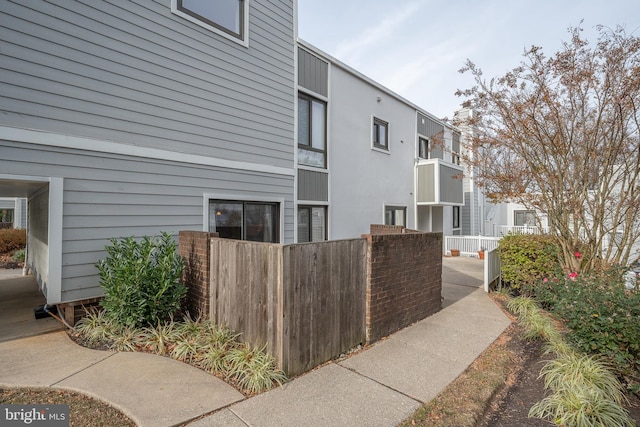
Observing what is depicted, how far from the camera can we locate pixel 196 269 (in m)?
4.86

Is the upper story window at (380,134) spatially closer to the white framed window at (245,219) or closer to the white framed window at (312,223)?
the white framed window at (312,223)

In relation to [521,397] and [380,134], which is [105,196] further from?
[380,134]

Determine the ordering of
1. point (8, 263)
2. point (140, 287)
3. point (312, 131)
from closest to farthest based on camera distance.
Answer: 1. point (140, 287)
2. point (312, 131)
3. point (8, 263)

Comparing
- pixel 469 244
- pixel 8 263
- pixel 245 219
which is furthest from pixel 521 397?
pixel 8 263

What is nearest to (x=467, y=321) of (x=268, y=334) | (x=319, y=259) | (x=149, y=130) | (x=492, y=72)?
(x=319, y=259)

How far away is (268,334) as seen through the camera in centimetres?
365

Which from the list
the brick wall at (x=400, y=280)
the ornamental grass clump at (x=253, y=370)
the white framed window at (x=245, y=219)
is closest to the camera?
the ornamental grass clump at (x=253, y=370)

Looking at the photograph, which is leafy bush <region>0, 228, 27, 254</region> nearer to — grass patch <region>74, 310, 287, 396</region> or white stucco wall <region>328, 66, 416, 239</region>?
grass patch <region>74, 310, 287, 396</region>

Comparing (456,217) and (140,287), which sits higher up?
(456,217)

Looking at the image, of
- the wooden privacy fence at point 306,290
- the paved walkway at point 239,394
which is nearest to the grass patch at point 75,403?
the paved walkway at point 239,394

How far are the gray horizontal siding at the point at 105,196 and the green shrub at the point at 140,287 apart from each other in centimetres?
45

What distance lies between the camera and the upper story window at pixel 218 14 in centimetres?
595

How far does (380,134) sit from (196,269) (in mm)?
8645

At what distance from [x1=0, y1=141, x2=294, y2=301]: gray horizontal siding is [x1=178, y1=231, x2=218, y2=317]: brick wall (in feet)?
2.98
